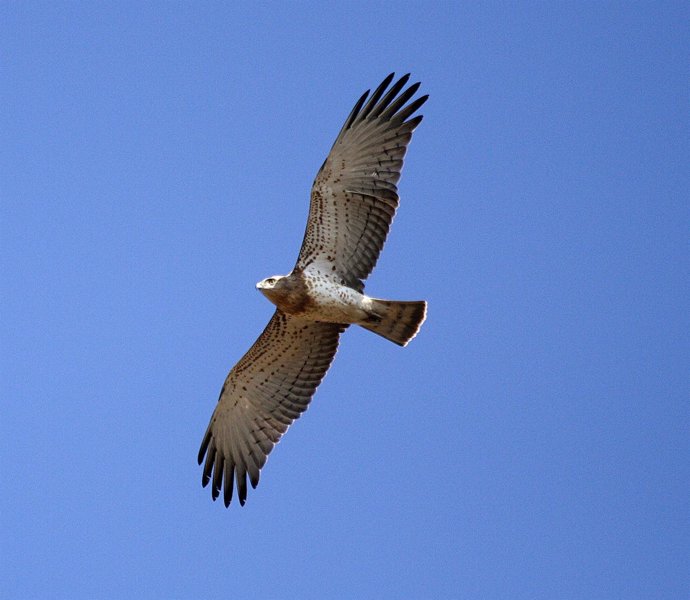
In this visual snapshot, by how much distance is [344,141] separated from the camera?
1268cm

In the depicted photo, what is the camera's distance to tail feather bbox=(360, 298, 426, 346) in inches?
505

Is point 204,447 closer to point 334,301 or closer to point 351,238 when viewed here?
point 334,301

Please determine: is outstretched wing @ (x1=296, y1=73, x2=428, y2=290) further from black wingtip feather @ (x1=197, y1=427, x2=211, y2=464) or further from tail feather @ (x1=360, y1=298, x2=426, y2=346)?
black wingtip feather @ (x1=197, y1=427, x2=211, y2=464)

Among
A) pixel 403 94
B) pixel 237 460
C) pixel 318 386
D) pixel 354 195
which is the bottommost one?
pixel 237 460

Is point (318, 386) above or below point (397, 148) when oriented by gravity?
below

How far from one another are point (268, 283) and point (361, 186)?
1.38 meters

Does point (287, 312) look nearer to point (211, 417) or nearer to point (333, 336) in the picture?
point (333, 336)

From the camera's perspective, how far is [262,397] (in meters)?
13.7

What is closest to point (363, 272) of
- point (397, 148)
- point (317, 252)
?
point (317, 252)

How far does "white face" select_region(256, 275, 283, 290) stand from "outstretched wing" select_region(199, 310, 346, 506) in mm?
809

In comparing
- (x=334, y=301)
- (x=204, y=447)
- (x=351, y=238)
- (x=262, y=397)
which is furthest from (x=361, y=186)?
→ (x=204, y=447)

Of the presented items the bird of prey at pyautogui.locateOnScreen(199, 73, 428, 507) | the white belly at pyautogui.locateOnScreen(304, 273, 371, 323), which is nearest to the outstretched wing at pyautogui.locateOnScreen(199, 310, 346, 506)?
the bird of prey at pyautogui.locateOnScreen(199, 73, 428, 507)

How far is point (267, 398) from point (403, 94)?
3.65 m

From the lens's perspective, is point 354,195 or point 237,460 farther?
point 237,460
